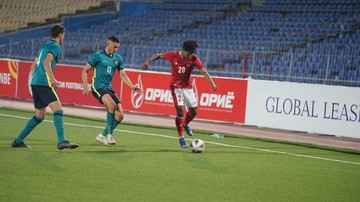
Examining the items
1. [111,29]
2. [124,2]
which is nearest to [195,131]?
[111,29]

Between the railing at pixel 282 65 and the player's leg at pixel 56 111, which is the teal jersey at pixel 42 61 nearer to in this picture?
the player's leg at pixel 56 111

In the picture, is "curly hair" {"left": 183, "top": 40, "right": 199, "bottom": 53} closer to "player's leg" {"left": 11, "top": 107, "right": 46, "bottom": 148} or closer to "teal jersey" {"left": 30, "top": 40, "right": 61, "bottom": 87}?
"teal jersey" {"left": 30, "top": 40, "right": 61, "bottom": 87}

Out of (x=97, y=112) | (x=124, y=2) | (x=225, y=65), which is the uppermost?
(x=124, y=2)

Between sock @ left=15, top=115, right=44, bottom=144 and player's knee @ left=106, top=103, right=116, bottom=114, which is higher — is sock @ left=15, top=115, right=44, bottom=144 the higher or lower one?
the lower one

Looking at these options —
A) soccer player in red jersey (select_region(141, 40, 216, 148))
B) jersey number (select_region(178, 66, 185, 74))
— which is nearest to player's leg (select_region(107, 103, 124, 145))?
soccer player in red jersey (select_region(141, 40, 216, 148))

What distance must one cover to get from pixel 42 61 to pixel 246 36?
2003cm

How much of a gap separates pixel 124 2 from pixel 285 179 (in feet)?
106

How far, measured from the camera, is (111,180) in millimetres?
9516

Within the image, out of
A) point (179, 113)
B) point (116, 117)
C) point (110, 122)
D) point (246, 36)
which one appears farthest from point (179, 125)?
point (246, 36)

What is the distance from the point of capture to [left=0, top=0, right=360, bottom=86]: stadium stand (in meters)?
24.7

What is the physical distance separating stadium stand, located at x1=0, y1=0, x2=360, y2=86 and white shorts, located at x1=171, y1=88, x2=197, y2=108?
8.07 meters

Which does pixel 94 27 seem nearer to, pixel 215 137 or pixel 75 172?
pixel 215 137

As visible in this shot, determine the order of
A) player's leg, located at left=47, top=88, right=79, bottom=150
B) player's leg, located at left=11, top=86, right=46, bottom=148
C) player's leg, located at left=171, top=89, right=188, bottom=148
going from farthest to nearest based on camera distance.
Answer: player's leg, located at left=171, top=89, right=188, bottom=148
player's leg, located at left=11, top=86, right=46, bottom=148
player's leg, located at left=47, top=88, right=79, bottom=150

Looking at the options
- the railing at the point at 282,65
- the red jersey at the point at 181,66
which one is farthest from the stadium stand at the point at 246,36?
the red jersey at the point at 181,66
